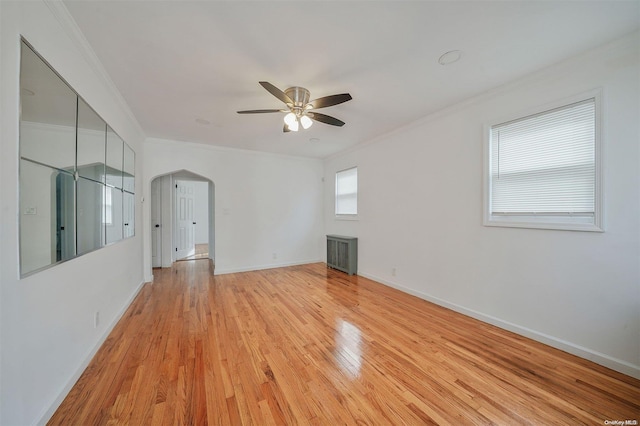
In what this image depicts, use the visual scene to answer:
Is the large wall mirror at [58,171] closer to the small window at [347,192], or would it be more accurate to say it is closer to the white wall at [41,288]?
the white wall at [41,288]

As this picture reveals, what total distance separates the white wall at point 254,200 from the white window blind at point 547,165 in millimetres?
4041

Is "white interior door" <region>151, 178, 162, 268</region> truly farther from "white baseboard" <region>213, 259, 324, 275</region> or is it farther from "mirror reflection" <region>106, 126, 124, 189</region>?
"mirror reflection" <region>106, 126, 124, 189</region>

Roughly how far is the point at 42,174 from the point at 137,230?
279 cm

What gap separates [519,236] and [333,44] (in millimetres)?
2722

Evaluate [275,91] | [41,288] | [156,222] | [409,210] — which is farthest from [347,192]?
[41,288]

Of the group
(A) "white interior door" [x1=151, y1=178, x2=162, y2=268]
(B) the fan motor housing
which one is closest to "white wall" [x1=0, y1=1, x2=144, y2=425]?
(B) the fan motor housing

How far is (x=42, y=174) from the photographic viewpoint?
143 centimetres

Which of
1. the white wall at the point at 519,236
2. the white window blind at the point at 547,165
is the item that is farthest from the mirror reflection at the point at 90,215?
the white window blind at the point at 547,165

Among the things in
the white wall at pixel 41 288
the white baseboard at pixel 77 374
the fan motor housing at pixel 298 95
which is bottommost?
the white baseboard at pixel 77 374

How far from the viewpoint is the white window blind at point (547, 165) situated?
210cm

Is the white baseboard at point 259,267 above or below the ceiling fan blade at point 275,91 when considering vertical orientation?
below

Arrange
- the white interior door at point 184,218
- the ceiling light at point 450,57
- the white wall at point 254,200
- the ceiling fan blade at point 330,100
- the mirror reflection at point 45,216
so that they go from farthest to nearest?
the white interior door at point 184,218, the white wall at point 254,200, the ceiling fan blade at point 330,100, the ceiling light at point 450,57, the mirror reflection at point 45,216

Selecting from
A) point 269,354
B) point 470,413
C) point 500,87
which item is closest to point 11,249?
point 269,354

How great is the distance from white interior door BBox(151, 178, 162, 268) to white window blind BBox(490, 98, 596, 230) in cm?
649
